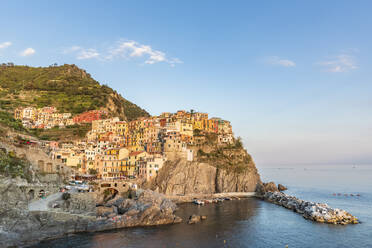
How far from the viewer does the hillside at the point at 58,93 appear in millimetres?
124438

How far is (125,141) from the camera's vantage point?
328 feet

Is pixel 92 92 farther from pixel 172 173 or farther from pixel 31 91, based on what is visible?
pixel 172 173

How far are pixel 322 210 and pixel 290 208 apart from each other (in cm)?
1148

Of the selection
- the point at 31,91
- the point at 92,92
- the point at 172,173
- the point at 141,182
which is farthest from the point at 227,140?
the point at 31,91

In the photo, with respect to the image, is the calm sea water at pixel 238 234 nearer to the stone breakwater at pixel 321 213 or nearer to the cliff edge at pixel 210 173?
the stone breakwater at pixel 321 213

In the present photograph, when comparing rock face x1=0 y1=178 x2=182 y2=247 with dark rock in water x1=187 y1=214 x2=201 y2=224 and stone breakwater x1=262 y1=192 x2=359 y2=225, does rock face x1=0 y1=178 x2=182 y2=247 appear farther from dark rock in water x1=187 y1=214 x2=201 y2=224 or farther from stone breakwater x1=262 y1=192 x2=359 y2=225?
stone breakwater x1=262 y1=192 x2=359 y2=225

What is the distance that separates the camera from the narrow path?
1733 inches

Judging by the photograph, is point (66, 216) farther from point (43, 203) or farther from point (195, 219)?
point (195, 219)

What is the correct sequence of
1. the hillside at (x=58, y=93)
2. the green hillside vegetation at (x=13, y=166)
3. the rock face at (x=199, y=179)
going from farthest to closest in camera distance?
the hillside at (x=58, y=93) < the rock face at (x=199, y=179) < the green hillside vegetation at (x=13, y=166)

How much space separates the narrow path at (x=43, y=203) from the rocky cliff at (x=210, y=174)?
31.0 meters

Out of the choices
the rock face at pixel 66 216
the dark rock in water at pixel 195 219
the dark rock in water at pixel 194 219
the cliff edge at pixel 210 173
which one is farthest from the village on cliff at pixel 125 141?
the dark rock in water at pixel 194 219

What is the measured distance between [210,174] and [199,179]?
5161 millimetres

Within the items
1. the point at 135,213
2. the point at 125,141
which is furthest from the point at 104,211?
the point at 125,141

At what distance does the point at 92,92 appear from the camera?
138 metres
